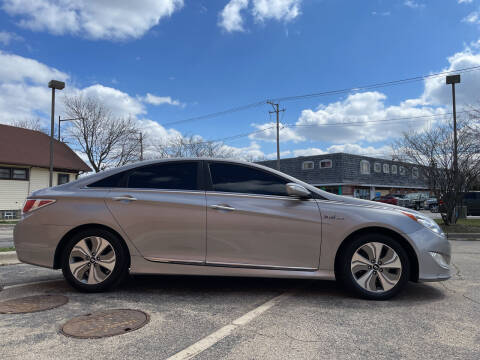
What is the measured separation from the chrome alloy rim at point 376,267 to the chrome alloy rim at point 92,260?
2.69 meters

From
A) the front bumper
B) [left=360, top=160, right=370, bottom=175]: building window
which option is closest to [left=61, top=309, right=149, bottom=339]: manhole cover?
the front bumper

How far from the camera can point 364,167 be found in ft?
129

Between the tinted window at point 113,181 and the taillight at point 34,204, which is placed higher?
the tinted window at point 113,181

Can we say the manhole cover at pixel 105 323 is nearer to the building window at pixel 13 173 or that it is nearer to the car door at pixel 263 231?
the car door at pixel 263 231

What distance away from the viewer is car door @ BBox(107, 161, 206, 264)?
12.6 feet

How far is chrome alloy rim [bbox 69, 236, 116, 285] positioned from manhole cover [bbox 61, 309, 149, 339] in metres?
0.67

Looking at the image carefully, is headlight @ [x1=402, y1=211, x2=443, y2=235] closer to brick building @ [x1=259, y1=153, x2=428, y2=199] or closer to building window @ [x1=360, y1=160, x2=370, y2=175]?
brick building @ [x1=259, y1=153, x2=428, y2=199]

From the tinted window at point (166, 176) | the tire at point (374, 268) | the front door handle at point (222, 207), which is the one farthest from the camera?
the tinted window at point (166, 176)

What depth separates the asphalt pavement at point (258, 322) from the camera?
252cm

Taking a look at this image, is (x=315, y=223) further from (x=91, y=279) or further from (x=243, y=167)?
(x=91, y=279)

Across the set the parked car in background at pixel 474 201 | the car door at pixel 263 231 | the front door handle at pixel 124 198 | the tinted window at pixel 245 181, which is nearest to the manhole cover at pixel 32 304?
the front door handle at pixel 124 198

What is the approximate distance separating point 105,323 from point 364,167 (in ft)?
129

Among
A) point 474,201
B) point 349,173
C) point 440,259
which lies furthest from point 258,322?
point 349,173

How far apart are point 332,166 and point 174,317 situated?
3597 centimetres
